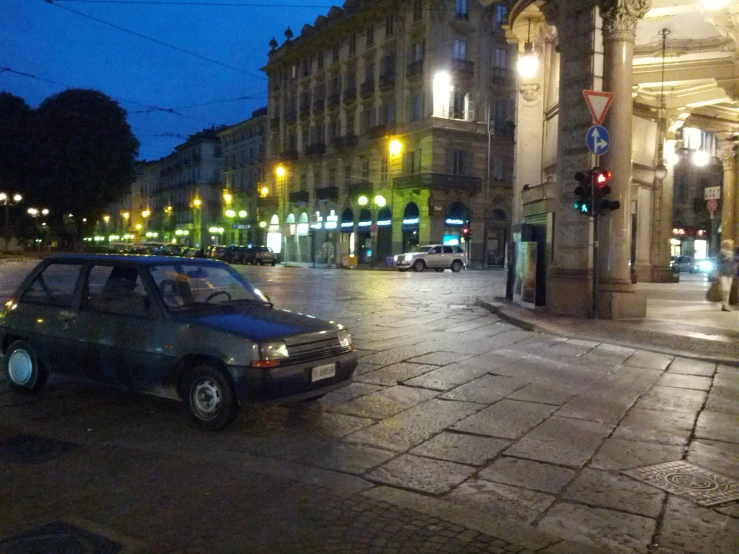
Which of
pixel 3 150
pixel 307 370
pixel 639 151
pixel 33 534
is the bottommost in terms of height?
pixel 33 534

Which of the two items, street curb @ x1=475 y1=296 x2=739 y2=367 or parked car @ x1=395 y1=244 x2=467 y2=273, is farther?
parked car @ x1=395 y1=244 x2=467 y2=273

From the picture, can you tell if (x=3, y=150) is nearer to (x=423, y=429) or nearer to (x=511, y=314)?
(x=511, y=314)

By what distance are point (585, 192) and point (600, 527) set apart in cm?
1108

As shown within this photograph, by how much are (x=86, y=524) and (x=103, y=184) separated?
6062cm

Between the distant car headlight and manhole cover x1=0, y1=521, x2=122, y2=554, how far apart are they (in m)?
2.18

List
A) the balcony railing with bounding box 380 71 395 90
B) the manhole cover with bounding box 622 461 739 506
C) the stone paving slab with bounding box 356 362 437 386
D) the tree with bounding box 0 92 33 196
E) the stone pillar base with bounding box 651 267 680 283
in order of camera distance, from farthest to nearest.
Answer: the tree with bounding box 0 92 33 196
the balcony railing with bounding box 380 71 395 90
the stone pillar base with bounding box 651 267 680 283
the stone paving slab with bounding box 356 362 437 386
the manhole cover with bounding box 622 461 739 506

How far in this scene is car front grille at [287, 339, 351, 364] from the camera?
21.3ft

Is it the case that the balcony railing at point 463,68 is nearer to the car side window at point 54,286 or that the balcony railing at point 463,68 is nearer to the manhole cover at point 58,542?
the car side window at point 54,286

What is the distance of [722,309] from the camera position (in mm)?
17766

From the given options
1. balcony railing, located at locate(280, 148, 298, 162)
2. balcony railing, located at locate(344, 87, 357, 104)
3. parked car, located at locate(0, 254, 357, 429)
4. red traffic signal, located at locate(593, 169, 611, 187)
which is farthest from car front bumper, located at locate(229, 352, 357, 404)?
balcony railing, located at locate(280, 148, 298, 162)

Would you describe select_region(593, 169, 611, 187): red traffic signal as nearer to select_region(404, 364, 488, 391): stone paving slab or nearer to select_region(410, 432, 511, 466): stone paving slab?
select_region(404, 364, 488, 391): stone paving slab

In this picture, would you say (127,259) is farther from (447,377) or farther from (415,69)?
(415,69)

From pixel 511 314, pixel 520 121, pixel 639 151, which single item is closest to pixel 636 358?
pixel 511 314

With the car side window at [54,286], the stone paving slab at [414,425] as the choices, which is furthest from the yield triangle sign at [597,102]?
the car side window at [54,286]
